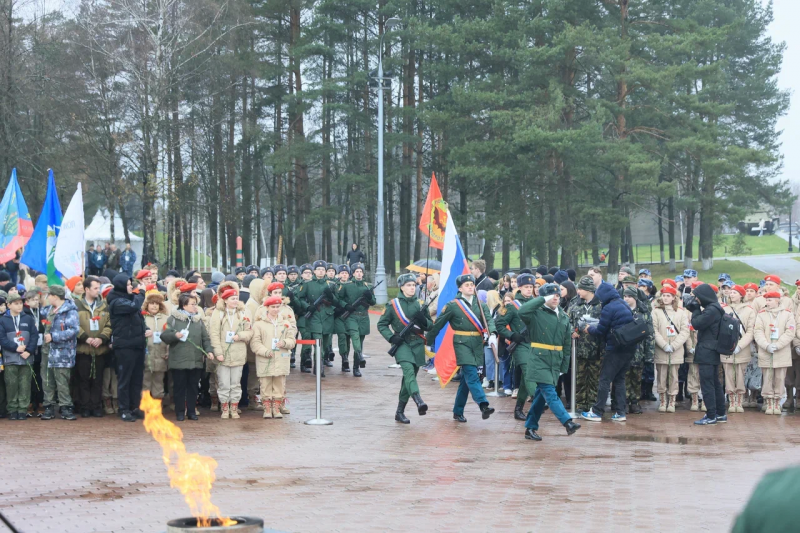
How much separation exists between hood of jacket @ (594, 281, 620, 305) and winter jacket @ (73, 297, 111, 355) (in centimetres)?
706

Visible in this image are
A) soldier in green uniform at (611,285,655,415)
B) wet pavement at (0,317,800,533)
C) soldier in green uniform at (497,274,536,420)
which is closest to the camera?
wet pavement at (0,317,800,533)

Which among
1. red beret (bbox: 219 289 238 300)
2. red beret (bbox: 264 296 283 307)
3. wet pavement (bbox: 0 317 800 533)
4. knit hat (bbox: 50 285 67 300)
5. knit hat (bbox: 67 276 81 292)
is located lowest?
wet pavement (bbox: 0 317 800 533)

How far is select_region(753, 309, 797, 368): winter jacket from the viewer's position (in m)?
14.1

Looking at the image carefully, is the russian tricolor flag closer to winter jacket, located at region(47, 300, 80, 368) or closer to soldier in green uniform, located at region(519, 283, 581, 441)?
soldier in green uniform, located at region(519, 283, 581, 441)

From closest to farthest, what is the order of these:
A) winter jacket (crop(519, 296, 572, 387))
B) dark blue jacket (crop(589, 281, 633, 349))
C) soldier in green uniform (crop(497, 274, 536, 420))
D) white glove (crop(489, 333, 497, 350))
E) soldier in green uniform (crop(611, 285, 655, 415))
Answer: winter jacket (crop(519, 296, 572, 387))
soldier in green uniform (crop(497, 274, 536, 420))
dark blue jacket (crop(589, 281, 633, 349))
soldier in green uniform (crop(611, 285, 655, 415))
white glove (crop(489, 333, 497, 350))

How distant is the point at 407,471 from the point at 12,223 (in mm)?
12063

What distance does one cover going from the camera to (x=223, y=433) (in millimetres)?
12148

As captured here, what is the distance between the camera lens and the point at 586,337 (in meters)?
13.8

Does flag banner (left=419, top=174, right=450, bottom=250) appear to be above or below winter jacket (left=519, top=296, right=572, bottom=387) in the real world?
above

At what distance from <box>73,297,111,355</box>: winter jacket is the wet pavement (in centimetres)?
106

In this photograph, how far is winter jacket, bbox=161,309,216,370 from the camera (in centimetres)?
1316

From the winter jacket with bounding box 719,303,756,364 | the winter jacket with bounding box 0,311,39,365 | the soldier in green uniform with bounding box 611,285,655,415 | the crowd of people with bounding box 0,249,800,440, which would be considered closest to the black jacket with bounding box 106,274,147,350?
the crowd of people with bounding box 0,249,800,440

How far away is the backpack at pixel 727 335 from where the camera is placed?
13.2m

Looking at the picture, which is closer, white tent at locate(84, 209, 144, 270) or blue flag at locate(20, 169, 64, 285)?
blue flag at locate(20, 169, 64, 285)
